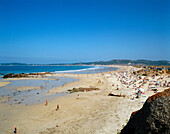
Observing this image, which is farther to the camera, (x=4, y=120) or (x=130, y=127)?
(x=4, y=120)

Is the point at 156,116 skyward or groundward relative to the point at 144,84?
skyward

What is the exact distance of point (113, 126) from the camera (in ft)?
30.5

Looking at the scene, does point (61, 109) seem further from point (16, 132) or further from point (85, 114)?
point (16, 132)

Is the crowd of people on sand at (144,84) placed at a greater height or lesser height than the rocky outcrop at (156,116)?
lesser

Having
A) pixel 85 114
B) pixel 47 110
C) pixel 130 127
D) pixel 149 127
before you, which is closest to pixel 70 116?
pixel 85 114

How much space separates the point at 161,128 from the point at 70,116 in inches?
379

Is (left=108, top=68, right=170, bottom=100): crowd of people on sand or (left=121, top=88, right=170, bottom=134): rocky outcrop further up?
(left=121, top=88, right=170, bottom=134): rocky outcrop

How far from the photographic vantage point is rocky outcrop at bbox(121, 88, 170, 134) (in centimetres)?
343

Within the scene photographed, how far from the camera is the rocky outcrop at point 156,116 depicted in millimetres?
3428

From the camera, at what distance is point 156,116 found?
3.54 metres

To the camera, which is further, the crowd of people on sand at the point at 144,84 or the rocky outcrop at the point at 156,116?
the crowd of people on sand at the point at 144,84

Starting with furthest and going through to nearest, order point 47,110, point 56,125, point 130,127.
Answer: point 47,110 → point 56,125 → point 130,127

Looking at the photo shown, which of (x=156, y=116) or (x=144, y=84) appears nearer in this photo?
(x=156, y=116)

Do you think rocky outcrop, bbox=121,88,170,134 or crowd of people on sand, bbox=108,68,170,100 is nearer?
rocky outcrop, bbox=121,88,170,134
